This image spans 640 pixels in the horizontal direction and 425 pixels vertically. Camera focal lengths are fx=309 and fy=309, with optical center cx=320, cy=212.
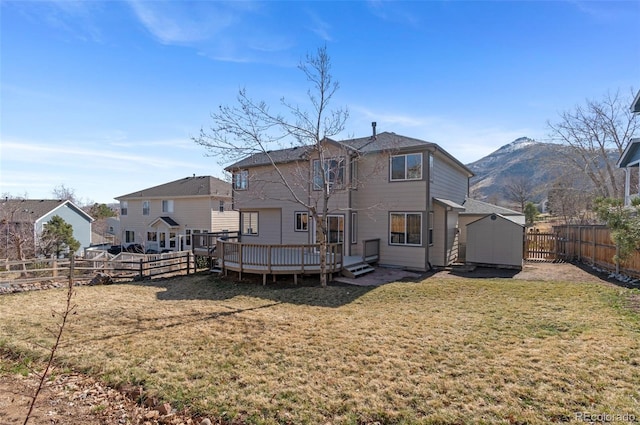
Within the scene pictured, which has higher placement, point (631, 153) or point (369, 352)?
point (631, 153)

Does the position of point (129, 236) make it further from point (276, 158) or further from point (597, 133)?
point (597, 133)

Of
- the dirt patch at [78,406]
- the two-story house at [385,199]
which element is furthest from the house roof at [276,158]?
the dirt patch at [78,406]

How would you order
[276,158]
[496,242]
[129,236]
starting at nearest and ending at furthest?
1. [496,242]
2. [276,158]
3. [129,236]

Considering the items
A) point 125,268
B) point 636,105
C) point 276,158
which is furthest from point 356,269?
point 636,105

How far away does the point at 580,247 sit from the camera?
48.7ft

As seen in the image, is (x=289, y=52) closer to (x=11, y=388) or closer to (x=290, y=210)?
(x=290, y=210)

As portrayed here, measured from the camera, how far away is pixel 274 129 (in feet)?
35.4

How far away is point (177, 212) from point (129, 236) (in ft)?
23.9

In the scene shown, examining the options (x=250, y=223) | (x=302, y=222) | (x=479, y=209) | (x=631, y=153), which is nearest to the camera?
(x=302, y=222)

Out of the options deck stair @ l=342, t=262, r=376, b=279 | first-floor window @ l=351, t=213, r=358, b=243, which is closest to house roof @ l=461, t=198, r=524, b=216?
first-floor window @ l=351, t=213, r=358, b=243

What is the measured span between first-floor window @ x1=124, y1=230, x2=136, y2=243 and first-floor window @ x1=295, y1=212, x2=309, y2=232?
23.1 meters

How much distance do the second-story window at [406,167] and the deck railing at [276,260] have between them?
4.70 m

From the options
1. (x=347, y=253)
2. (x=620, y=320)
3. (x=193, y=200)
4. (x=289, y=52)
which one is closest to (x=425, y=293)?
(x=620, y=320)

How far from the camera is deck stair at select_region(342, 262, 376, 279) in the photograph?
1217 centimetres
